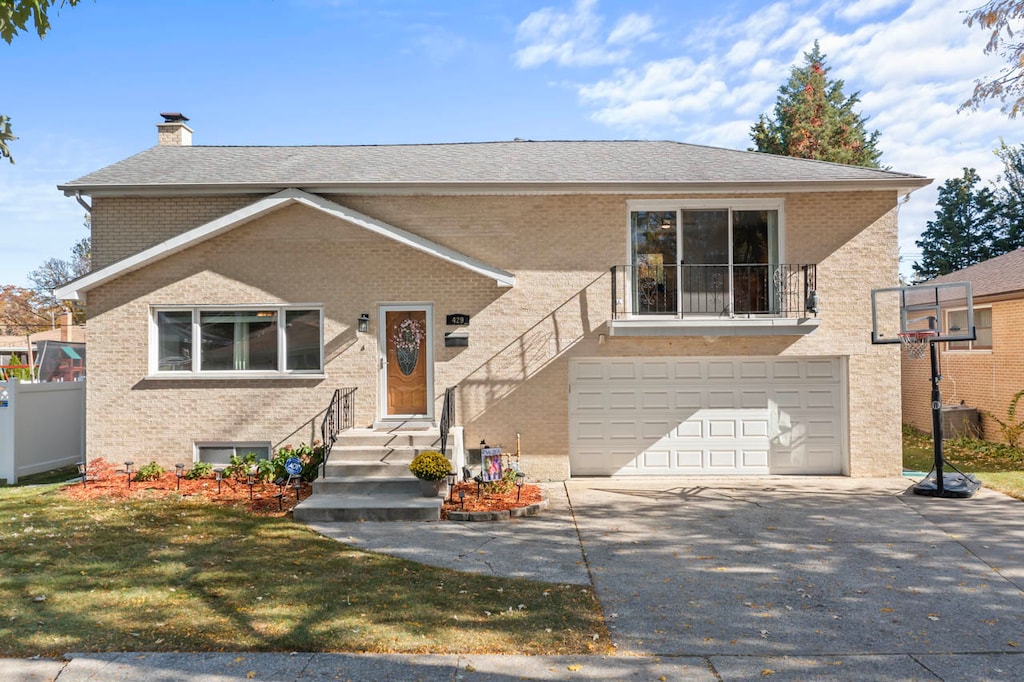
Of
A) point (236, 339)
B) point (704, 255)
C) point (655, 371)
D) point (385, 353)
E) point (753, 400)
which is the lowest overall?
point (753, 400)

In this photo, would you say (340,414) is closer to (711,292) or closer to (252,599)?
(252,599)

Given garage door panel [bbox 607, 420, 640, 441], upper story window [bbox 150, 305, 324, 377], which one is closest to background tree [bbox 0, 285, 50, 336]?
upper story window [bbox 150, 305, 324, 377]

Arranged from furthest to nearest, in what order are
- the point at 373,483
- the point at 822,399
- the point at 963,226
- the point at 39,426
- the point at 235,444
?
1. the point at 963,226
2. the point at 39,426
3. the point at 822,399
4. the point at 235,444
5. the point at 373,483

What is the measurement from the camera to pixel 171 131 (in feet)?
50.7

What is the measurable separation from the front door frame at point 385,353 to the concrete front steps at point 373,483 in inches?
20.4

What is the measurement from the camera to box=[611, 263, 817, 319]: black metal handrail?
39.5 feet

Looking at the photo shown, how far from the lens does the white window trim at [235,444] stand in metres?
11.8

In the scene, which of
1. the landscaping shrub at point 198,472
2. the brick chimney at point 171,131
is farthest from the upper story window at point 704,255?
the brick chimney at point 171,131

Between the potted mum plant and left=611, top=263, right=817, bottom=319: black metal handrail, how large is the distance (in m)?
4.32

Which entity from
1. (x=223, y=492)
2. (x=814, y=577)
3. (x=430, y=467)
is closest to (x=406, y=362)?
(x=430, y=467)

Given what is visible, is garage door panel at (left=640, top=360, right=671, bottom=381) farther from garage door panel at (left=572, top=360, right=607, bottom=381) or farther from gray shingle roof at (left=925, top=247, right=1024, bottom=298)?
gray shingle roof at (left=925, top=247, right=1024, bottom=298)

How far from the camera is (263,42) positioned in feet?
39.5

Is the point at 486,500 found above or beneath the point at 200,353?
beneath

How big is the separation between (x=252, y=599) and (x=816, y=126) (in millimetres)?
38367
